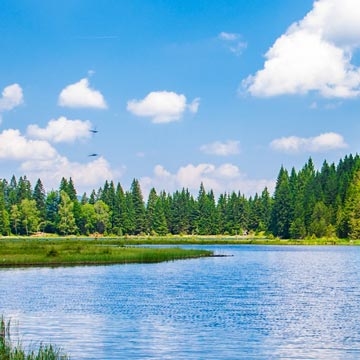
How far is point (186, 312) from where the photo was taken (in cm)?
4900

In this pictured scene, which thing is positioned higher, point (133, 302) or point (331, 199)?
point (331, 199)

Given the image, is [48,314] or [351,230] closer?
[48,314]

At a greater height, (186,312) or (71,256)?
(71,256)

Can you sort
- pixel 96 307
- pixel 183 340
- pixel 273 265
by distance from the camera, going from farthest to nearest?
pixel 273 265
pixel 96 307
pixel 183 340

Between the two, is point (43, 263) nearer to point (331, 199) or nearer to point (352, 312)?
point (352, 312)

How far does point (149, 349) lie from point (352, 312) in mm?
18280

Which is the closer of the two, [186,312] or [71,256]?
[186,312]

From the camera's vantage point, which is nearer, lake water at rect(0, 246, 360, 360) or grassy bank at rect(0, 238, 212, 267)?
lake water at rect(0, 246, 360, 360)

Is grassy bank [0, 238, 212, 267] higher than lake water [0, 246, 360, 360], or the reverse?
grassy bank [0, 238, 212, 267]

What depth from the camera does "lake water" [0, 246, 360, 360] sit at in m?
36.8

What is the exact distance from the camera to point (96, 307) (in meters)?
51.7

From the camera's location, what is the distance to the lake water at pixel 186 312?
36.8 metres

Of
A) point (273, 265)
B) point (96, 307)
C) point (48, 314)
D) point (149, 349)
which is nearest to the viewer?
point (149, 349)

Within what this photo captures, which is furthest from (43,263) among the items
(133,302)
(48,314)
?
(48,314)
